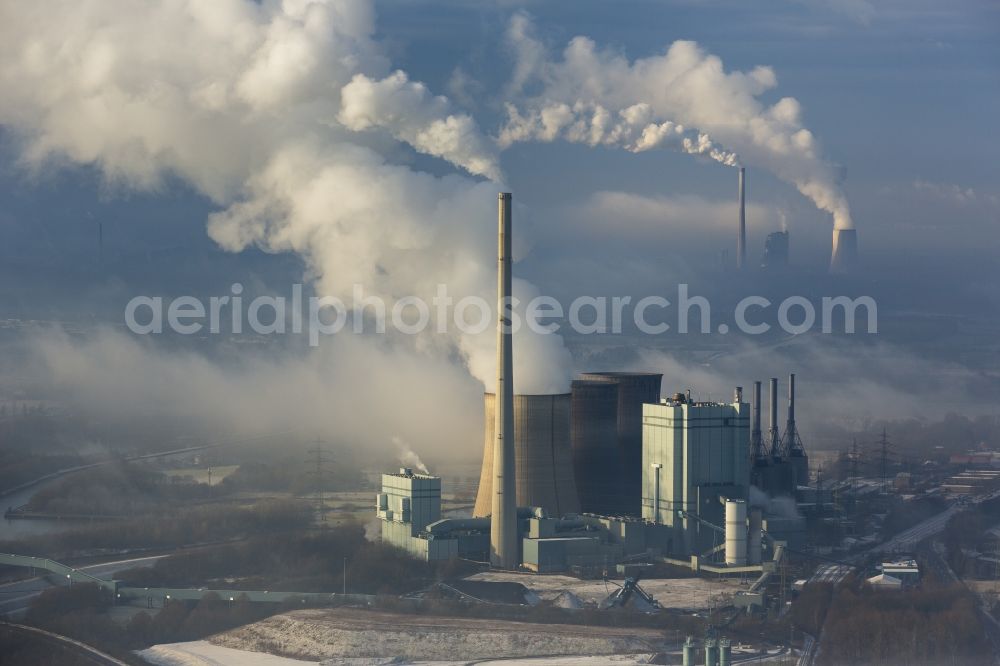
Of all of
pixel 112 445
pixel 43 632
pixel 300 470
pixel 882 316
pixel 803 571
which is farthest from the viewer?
pixel 882 316

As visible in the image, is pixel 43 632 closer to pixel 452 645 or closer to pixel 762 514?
pixel 452 645

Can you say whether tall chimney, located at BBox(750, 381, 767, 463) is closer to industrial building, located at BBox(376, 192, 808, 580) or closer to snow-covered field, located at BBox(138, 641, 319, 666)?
industrial building, located at BBox(376, 192, 808, 580)

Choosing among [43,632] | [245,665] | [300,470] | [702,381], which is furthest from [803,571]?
[702,381]

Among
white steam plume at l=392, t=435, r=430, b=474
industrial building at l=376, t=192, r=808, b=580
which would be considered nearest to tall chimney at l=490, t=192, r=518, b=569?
industrial building at l=376, t=192, r=808, b=580

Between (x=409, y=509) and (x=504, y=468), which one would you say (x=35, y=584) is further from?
(x=504, y=468)

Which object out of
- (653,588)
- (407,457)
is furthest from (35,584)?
(653,588)

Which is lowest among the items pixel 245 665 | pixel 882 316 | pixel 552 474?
pixel 245 665

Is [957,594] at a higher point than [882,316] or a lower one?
lower

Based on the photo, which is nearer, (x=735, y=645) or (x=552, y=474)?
(x=735, y=645)
